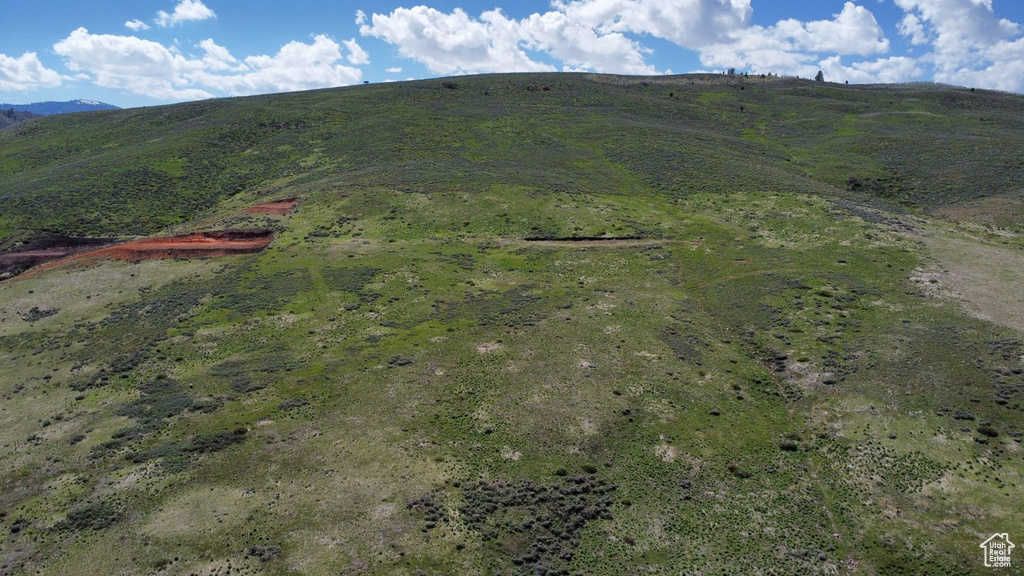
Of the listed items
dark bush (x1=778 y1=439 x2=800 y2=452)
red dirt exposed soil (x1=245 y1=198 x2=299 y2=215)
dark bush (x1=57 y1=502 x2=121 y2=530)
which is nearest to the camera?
dark bush (x1=57 y1=502 x2=121 y2=530)

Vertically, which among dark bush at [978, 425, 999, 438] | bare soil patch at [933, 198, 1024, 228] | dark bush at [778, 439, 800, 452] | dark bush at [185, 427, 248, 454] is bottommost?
dark bush at [778, 439, 800, 452]

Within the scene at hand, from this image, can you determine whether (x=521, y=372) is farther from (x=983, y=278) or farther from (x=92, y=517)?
(x=983, y=278)

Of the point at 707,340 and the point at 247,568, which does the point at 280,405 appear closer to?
the point at 247,568

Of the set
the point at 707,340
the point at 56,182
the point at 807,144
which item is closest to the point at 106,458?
the point at 707,340

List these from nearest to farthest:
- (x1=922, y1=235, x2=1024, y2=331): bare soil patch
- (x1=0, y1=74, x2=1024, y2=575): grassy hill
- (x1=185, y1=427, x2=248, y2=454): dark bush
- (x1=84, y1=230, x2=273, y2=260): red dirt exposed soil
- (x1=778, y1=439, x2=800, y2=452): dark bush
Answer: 1. (x1=0, y1=74, x2=1024, y2=575): grassy hill
2. (x1=185, y1=427, x2=248, y2=454): dark bush
3. (x1=778, y1=439, x2=800, y2=452): dark bush
4. (x1=922, y1=235, x2=1024, y2=331): bare soil patch
5. (x1=84, y1=230, x2=273, y2=260): red dirt exposed soil

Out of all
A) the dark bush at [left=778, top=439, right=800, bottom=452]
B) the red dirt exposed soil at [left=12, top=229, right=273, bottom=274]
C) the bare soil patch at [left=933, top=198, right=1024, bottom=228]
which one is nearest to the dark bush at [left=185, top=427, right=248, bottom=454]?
the dark bush at [left=778, top=439, right=800, bottom=452]

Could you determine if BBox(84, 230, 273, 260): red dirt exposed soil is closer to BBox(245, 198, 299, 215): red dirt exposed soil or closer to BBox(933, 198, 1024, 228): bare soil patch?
BBox(245, 198, 299, 215): red dirt exposed soil
